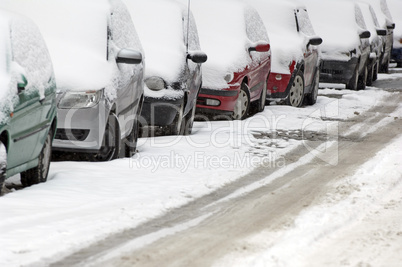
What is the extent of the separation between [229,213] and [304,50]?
10.5 m

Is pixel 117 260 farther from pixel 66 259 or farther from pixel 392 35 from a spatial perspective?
pixel 392 35

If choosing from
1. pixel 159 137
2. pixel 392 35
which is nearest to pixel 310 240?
pixel 159 137

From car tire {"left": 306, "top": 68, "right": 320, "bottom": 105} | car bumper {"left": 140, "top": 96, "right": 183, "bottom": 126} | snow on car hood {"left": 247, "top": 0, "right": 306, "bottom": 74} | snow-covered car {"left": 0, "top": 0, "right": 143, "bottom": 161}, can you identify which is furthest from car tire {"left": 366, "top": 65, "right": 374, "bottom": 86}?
snow-covered car {"left": 0, "top": 0, "right": 143, "bottom": 161}

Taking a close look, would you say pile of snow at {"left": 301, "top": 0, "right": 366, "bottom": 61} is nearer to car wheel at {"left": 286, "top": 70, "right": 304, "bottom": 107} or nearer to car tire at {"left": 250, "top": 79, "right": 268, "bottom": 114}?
car wheel at {"left": 286, "top": 70, "right": 304, "bottom": 107}

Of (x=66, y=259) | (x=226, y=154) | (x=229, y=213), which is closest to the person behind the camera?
(x=66, y=259)

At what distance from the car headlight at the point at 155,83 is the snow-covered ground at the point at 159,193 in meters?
0.66

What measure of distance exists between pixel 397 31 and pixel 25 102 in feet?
81.2

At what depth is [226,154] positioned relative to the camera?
36.9 ft

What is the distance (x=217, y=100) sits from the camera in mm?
14422

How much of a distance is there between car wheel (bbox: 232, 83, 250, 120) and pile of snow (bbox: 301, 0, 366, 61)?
6.28m

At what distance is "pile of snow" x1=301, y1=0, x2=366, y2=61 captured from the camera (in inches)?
827

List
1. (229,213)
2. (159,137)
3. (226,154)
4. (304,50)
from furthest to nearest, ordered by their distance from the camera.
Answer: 1. (304,50)
2. (159,137)
3. (226,154)
4. (229,213)

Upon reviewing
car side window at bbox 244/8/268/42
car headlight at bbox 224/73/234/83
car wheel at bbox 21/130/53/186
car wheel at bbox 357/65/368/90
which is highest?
car side window at bbox 244/8/268/42

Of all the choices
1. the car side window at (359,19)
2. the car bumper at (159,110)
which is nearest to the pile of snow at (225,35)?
the car bumper at (159,110)
